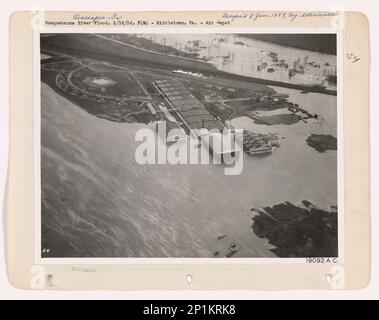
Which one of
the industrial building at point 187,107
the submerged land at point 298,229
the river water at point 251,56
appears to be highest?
the river water at point 251,56

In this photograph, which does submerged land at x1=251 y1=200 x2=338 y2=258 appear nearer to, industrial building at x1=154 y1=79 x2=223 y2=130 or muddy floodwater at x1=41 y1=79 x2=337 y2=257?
muddy floodwater at x1=41 y1=79 x2=337 y2=257

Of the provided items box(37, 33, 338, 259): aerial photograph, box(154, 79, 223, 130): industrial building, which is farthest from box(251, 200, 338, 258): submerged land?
box(154, 79, 223, 130): industrial building

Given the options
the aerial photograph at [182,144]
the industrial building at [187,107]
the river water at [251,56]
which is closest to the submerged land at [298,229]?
the aerial photograph at [182,144]

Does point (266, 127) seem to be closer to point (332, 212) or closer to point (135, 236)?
point (332, 212)

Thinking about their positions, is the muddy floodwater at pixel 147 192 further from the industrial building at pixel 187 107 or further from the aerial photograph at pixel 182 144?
the industrial building at pixel 187 107

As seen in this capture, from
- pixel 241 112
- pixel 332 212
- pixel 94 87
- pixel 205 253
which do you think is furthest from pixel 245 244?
pixel 94 87

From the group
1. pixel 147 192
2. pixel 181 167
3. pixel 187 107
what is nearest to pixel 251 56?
pixel 187 107

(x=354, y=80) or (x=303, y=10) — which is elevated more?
(x=303, y=10)
